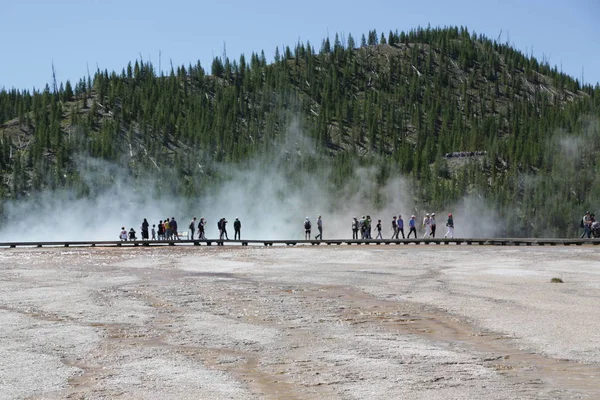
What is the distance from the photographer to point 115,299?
66.6 feet

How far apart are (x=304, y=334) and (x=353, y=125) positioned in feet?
403

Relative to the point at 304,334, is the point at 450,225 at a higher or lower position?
higher

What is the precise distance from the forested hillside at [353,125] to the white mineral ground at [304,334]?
70.4m

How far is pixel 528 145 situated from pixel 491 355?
95.7 m

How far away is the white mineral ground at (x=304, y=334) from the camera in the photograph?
11.0m

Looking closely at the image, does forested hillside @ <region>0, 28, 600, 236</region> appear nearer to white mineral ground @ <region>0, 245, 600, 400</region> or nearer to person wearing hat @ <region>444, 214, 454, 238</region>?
person wearing hat @ <region>444, 214, 454, 238</region>

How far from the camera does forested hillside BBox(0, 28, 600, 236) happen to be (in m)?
102

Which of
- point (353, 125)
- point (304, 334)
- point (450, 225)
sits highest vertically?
point (353, 125)

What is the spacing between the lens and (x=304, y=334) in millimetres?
14938

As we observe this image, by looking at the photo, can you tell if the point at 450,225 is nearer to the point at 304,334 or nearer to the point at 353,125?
the point at 304,334

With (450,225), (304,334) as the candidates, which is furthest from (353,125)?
(304,334)

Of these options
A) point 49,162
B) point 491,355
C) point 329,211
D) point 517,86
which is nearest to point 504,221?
point 329,211

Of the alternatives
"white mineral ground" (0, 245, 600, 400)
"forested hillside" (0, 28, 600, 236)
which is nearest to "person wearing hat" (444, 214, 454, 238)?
"white mineral ground" (0, 245, 600, 400)

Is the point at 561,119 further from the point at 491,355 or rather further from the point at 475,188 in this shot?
the point at 491,355
